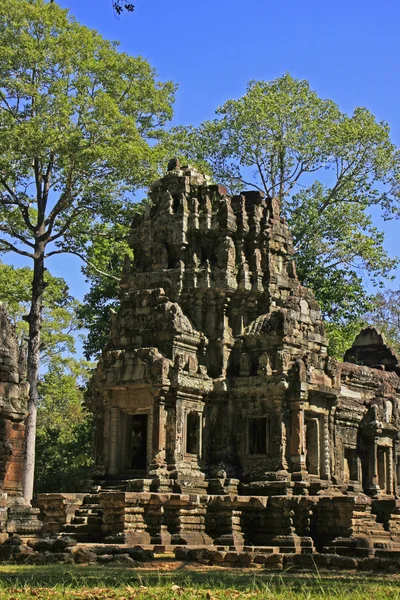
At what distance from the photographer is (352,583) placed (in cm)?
1152

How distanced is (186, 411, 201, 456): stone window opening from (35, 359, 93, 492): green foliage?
978cm

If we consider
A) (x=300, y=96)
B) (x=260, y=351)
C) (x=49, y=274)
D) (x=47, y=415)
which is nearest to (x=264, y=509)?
(x=260, y=351)

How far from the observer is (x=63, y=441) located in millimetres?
35125

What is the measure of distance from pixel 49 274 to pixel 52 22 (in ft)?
30.6

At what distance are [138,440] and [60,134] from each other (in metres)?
9.94

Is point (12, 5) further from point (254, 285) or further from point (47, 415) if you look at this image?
point (47, 415)

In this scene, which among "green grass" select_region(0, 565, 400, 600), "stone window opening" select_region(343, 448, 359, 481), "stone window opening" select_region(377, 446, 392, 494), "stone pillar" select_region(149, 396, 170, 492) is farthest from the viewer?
"stone window opening" select_region(377, 446, 392, 494)

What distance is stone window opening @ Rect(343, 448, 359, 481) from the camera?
83.4 feet

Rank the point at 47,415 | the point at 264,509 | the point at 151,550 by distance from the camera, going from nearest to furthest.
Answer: the point at 151,550, the point at 264,509, the point at 47,415

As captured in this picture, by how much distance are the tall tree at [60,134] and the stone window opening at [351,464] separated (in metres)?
9.02

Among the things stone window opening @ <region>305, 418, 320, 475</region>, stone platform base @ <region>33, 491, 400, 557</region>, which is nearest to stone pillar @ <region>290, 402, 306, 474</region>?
stone window opening @ <region>305, 418, 320, 475</region>

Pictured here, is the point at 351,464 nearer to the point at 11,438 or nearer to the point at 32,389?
the point at 32,389

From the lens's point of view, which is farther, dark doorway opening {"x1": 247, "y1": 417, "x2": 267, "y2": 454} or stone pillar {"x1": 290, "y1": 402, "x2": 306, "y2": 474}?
dark doorway opening {"x1": 247, "y1": 417, "x2": 267, "y2": 454}

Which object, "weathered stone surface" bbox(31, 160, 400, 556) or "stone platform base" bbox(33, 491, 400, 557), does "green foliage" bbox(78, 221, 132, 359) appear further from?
"stone platform base" bbox(33, 491, 400, 557)
